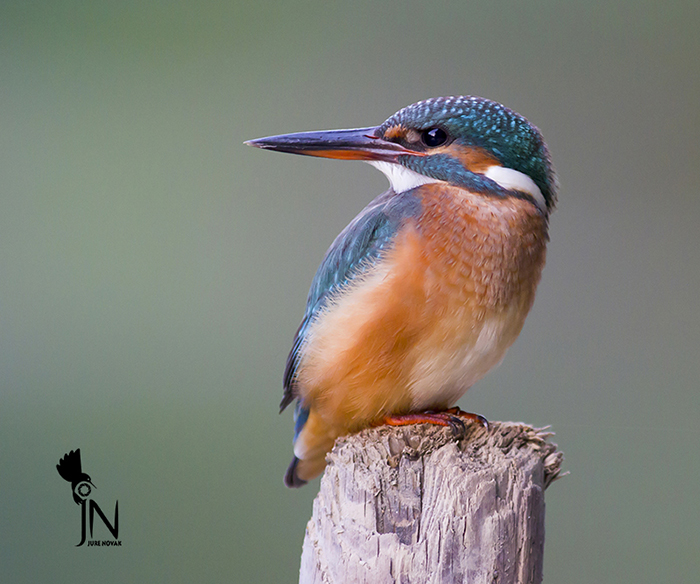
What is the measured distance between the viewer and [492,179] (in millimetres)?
1443

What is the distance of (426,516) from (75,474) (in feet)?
4.53

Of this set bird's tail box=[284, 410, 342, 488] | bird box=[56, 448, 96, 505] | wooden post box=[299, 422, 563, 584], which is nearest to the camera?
wooden post box=[299, 422, 563, 584]

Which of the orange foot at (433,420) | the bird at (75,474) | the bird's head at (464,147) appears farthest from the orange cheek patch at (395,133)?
the bird at (75,474)

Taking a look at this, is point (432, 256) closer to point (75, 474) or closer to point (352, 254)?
point (352, 254)

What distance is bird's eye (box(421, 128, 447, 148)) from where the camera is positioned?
1451 millimetres

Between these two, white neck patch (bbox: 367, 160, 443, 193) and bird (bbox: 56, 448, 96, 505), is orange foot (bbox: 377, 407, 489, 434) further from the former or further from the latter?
bird (bbox: 56, 448, 96, 505)

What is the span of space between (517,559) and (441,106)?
913 millimetres

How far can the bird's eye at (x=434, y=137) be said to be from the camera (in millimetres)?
1451

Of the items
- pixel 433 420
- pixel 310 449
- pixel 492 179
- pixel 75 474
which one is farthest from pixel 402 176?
pixel 75 474

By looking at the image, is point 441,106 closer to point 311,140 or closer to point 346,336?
point 311,140

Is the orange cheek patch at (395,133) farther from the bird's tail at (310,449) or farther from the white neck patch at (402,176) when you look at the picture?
the bird's tail at (310,449)

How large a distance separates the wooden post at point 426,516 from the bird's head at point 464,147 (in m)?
0.56

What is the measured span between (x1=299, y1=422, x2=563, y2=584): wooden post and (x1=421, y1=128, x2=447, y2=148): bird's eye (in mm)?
625

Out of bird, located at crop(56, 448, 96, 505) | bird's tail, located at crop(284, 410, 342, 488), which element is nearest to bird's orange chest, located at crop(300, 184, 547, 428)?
bird's tail, located at crop(284, 410, 342, 488)
